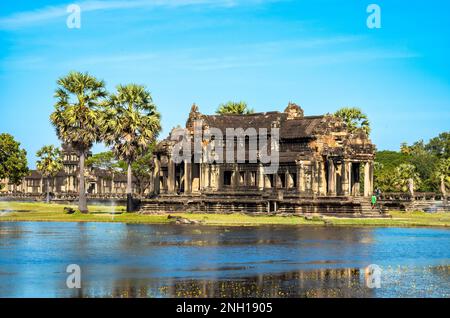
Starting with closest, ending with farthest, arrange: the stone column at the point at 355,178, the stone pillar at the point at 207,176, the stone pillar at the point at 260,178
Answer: the stone column at the point at 355,178 < the stone pillar at the point at 260,178 < the stone pillar at the point at 207,176

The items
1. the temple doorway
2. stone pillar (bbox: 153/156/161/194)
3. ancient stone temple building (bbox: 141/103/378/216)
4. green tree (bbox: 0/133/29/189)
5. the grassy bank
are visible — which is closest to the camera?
the grassy bank

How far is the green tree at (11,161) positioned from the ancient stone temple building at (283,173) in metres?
A: 31.6

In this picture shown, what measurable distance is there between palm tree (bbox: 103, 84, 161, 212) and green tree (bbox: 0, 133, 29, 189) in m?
35.1

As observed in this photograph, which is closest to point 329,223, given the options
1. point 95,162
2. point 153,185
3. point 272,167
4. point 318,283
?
point 272,167

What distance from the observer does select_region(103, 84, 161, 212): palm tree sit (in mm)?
88812

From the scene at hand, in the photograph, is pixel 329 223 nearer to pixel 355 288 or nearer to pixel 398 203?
pixel 398 203

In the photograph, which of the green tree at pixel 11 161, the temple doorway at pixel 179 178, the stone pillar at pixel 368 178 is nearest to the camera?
the stone pillar at pixel 368 178

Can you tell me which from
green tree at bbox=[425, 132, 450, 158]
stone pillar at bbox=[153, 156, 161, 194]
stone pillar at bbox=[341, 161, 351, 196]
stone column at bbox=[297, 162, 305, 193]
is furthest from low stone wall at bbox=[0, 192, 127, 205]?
green tree at bbox=[425, 132, 450, 158]

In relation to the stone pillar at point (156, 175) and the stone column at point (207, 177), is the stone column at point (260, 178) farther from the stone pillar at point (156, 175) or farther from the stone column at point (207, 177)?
the stone pillar at point (156, 175)

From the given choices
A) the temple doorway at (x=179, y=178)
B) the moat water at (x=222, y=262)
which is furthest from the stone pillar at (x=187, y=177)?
the moat water at (x=222, y=262)

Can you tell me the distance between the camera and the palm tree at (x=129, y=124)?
88812 millimetres

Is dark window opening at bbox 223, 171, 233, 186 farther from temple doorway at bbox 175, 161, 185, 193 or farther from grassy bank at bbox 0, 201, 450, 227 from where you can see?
grassy bank at bbox 0, 201, 450, 227

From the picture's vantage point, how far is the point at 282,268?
39.6 meters
